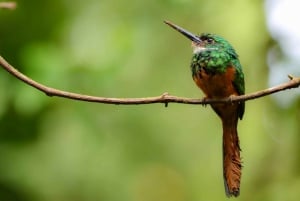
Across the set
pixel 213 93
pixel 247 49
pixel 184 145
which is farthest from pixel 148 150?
pixel 213 93

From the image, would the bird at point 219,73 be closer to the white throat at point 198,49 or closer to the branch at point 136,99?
the white throat at point 198,49

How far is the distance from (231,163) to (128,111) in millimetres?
2484

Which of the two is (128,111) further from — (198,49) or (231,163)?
(231,163)

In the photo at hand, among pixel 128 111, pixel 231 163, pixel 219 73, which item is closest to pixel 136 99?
pixel 231 163

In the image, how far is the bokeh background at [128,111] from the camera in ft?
12.1

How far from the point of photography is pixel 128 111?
4461 millimetres

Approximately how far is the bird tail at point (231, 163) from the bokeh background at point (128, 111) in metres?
1.54

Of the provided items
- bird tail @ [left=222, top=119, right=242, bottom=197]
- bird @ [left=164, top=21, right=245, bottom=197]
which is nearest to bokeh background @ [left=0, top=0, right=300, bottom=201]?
bird @ [left=164, top=21, right=245, bottom=197]

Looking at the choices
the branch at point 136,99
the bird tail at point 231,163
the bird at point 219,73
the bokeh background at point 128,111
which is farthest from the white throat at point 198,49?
the bokeh background at point 128,111

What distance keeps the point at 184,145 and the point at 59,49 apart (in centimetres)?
168

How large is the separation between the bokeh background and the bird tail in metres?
1.54

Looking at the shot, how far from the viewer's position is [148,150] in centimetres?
475

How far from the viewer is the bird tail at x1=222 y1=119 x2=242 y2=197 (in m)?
1.94

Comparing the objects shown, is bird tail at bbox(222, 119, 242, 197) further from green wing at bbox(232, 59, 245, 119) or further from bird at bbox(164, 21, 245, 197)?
green wing at bbox(232, 59, 245, 119)
